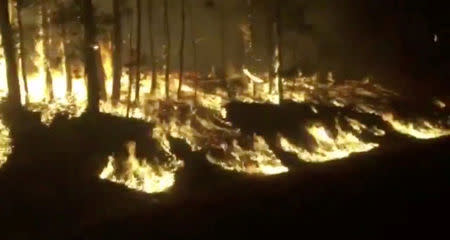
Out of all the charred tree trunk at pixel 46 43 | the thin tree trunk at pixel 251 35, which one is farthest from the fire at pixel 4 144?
the thin tree trunk at pixel 251 35

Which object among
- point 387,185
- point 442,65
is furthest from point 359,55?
point 387,185

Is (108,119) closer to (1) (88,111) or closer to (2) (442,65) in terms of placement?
(1) (88,111)

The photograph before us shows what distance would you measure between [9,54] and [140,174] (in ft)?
32.1

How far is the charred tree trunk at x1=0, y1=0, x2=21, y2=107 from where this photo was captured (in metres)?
30.5

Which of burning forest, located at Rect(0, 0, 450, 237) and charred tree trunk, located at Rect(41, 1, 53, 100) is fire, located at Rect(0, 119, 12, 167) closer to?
burning forest, located at Rect(0, 0, 450, 237)

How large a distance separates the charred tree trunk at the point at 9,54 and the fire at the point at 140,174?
7288 mm

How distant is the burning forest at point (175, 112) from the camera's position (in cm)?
2706

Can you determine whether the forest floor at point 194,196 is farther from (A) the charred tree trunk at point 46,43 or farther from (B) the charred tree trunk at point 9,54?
(A) the charred tree trunk at point 46,43

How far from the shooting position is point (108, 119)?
29906mm

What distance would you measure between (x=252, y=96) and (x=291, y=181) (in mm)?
24080

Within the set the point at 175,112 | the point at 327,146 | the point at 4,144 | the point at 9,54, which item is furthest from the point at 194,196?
the point at 175,112

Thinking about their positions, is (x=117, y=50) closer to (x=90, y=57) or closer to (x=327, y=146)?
(x=90, y=57)

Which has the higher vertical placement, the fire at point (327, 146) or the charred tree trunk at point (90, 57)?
the charred tree trunk at point (90, 57)

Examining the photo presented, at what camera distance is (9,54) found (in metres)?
30.5
